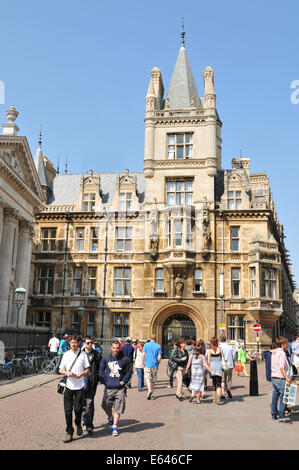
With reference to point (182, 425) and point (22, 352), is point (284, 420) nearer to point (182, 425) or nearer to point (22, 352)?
point (182, 425)

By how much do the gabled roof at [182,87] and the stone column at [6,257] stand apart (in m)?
17.2

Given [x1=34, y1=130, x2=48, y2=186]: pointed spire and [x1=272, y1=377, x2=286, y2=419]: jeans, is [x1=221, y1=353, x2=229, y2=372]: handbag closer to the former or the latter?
[x1=272, y1=377, x2=286, y2=419]: jeans

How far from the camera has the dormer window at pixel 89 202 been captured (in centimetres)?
3991

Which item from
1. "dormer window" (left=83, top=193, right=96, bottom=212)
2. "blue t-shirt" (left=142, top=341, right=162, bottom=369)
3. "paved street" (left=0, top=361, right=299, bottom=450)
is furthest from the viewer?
"dormer window" (left=83, top=193, right=96, bottom=212)

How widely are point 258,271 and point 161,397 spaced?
2065cm

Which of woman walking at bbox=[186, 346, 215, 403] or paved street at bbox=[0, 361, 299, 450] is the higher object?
woman walking at bbox=[186, 346, 215, 403]

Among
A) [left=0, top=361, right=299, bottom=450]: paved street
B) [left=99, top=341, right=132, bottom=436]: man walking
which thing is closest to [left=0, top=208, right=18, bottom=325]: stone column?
[left=0, top=361, right=299, bottom=450]: paved street

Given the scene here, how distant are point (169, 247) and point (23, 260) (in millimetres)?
Answer: 11181

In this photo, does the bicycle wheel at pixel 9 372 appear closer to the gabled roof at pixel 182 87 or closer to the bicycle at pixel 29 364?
the bicycle at pixel 29 364

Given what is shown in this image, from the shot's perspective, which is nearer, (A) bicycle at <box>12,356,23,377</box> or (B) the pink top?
(B) the pink top

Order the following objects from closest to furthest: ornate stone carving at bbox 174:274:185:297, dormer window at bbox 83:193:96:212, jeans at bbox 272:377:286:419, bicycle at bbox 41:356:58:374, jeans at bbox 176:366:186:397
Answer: jeans at bbox 272:377:286:419
jeans at bbox 176:366:186:397
bicycle at bbox 41:356:58:374
ornate stone carving at bbox 174:274:185:297
dormer window at bbox 83:193:96:212

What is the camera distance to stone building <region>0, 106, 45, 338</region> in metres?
30.9

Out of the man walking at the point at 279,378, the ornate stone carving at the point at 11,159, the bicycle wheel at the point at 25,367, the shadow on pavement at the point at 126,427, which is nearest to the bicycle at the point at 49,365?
the bicycle wheel at the point at 25,367

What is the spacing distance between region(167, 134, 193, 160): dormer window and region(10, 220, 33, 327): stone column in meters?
13.1
